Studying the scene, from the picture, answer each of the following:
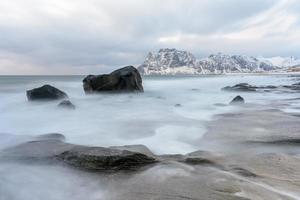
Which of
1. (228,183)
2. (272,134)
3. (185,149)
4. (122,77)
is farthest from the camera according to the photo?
(122,77)

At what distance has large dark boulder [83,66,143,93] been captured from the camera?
2462 cm

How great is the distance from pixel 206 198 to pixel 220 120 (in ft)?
23.1

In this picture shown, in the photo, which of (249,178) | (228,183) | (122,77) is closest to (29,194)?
(228,183)

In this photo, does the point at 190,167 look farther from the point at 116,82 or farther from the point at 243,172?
the point at 116,82

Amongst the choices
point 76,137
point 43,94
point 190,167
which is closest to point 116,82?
point 43,94

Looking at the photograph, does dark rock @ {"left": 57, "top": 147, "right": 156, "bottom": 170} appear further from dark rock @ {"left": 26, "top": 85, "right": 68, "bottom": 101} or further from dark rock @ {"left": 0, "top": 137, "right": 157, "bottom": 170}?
dark rock @ {"left": 26, "top": 85, "right": 68, "bottom": 101}

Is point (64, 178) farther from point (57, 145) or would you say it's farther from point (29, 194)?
point (57, 145)

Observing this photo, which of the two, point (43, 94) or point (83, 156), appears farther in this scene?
point (43, 94)

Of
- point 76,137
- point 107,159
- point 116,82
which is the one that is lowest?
point 76,137

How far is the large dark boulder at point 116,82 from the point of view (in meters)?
24.6

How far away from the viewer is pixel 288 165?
5.44 m

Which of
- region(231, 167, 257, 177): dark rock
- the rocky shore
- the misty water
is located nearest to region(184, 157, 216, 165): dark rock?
the rocky shore

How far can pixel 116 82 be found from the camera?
81.3 feet

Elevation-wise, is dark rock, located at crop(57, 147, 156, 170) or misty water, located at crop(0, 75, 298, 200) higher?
dark rock, located at crop(57, 147, 156, 170)
